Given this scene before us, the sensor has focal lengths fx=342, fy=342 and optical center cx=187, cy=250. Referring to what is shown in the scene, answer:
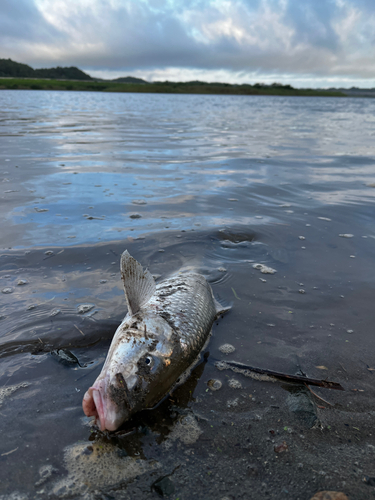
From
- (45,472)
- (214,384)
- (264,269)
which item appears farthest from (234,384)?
(264,269)

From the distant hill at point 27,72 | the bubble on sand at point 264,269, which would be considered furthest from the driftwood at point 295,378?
the distant hill at point 27,72

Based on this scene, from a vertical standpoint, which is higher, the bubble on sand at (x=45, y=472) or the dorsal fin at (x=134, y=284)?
the dorsal fin at (x=134, y=284)

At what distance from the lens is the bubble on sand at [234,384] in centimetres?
269

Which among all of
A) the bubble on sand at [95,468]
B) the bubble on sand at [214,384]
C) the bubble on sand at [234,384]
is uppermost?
the bubble on sand at [95,468]

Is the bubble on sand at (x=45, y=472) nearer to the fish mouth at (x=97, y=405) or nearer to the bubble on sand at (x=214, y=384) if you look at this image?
the fish mouth at (x=97, y=405)

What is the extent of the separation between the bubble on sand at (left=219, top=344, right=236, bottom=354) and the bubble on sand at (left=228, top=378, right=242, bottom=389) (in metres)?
0.34

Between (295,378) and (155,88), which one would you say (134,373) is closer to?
(295,378)

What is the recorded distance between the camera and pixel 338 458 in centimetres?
211

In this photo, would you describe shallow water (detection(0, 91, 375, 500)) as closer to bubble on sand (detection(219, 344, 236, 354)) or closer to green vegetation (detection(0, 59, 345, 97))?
bubble on sand (detection(219, 344, 236, 354))

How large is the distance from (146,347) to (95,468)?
2.72 feet

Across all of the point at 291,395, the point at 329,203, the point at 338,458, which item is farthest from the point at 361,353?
the point at 329,203

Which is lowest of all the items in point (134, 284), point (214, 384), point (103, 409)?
point (214, 384)

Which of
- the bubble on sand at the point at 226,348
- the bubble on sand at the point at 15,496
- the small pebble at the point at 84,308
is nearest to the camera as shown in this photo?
the bubble on sand at the point at 15,496

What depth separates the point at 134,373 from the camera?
239 cm
